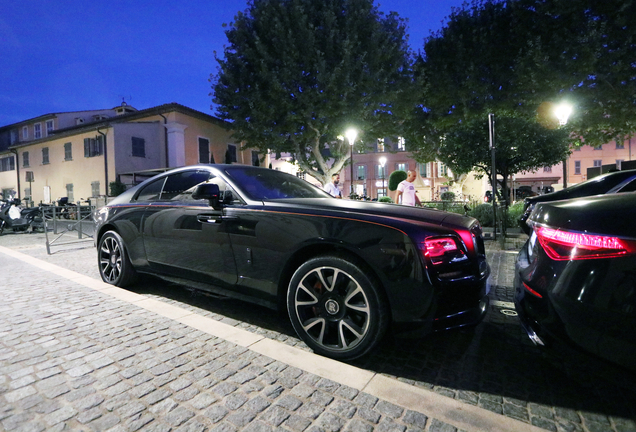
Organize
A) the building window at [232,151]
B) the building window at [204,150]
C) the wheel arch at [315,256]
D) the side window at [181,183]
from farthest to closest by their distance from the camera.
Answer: the building window at [232,151] → the building window at [204,150] → the side window at [181,183] → the wheel arch at [315,256]

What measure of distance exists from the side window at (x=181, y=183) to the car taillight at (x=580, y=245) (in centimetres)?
299

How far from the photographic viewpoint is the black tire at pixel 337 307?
7.50 ft

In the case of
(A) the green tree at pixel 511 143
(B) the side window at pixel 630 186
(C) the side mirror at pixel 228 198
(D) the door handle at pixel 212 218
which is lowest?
(D) the door handle at pixel 212 218

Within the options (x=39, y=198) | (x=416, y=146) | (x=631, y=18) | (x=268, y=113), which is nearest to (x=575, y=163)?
(x=416, y=146)

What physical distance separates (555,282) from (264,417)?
1641 millimetres

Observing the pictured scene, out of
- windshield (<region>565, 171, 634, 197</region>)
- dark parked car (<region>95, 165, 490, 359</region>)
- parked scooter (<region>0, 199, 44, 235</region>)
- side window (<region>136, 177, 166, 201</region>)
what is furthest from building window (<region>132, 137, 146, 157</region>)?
windshield (<region>565, 171, 634, 197</region>)

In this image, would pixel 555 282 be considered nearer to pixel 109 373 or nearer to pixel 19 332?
pixel 109 373

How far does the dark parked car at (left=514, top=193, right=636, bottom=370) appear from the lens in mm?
1473

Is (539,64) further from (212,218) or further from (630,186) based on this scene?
(212,218)

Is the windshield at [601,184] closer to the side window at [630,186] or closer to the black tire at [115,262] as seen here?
the side window at [630,186]

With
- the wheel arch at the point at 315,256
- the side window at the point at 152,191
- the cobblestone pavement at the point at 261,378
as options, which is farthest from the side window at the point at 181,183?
the wheel arch at the point at 315,256

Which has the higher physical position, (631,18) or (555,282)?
(631,18)

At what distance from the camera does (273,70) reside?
52.0 feet

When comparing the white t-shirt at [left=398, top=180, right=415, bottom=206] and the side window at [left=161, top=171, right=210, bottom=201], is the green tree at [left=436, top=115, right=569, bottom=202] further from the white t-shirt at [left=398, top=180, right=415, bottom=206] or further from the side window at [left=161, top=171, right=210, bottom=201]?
the side window at [left=161, top=171, right=210, bottom=201]
